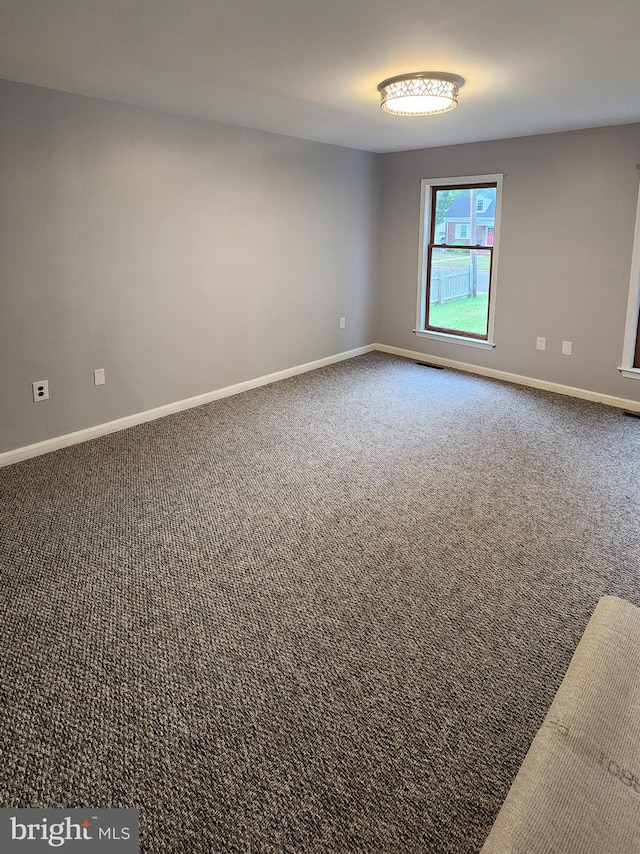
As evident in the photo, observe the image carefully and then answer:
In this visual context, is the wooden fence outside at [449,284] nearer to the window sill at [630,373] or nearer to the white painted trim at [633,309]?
the white painted trim at [633,309]

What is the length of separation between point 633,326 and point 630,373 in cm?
37

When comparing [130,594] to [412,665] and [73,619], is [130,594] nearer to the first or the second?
[73,619]

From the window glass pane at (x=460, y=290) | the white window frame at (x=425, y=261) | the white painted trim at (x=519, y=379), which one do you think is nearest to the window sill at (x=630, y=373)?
the white painted trim at (x=519, y=379)

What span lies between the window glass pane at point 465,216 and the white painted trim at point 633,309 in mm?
1300

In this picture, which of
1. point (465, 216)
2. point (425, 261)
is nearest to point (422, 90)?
point (465, 216)

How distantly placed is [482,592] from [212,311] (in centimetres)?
324

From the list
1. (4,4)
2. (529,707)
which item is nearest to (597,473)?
(529,707)

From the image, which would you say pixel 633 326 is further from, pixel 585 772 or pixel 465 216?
pixel 585 772

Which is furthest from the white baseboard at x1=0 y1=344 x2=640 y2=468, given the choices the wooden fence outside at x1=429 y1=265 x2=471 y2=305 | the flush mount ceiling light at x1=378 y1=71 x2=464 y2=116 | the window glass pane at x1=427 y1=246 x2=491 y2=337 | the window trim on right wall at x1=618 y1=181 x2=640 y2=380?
the flush mount ceiling light at x1=378 y1=71 x2=464 y2=116

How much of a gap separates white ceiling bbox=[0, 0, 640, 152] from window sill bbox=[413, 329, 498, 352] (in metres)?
2.11

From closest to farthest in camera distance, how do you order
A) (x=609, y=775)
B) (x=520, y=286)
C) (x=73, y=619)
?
(x=609, y=775)
(x=73, y=619)
(x=520, y=286)

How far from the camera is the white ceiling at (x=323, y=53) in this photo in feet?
7.42

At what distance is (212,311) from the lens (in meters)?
4.88

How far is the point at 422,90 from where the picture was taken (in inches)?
123
